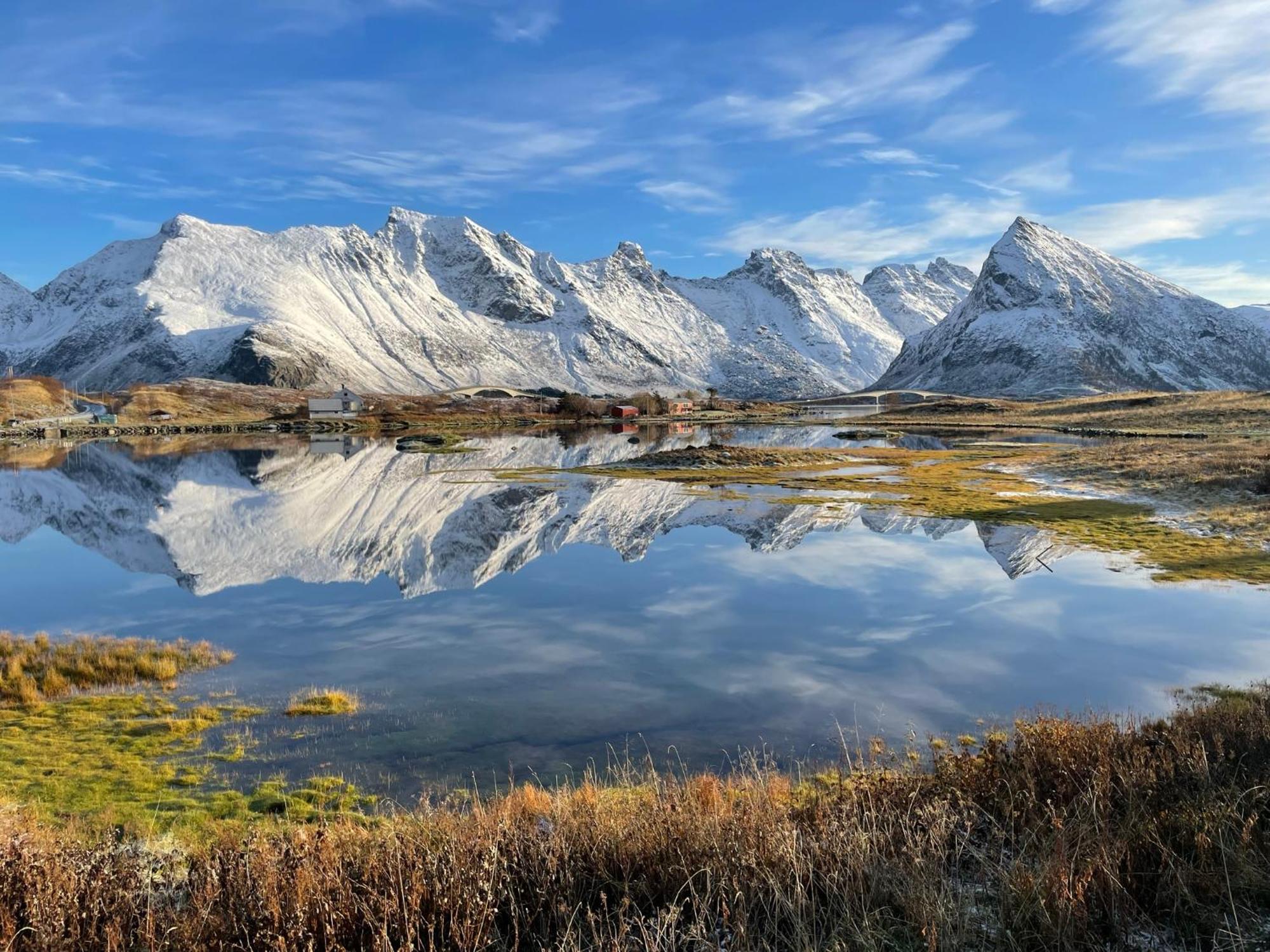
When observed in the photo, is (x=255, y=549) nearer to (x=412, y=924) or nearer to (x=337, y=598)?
(x=337, y=598)

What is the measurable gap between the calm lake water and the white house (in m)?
134

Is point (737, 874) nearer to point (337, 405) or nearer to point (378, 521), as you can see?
point (378, 521)

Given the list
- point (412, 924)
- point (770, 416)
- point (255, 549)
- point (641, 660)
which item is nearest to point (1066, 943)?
point (412, 924)

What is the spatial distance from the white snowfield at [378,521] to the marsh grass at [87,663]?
767cm

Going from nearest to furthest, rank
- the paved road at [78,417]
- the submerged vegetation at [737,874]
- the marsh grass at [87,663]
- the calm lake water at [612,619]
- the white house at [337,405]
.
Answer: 1. the submerged vegetation at [737,874]
2. the calm lake water at [612,619]
3. the marsh grass at [87,663]
4. the paved road at [78,417]
5. the white house at [337,405]

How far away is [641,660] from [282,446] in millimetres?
98560

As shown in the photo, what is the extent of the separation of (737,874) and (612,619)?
16.7 metres

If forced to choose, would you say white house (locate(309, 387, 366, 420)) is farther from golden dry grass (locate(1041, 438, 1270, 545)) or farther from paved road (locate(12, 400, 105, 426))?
golden dry grass (locate(1041, 438, 1270, 545))

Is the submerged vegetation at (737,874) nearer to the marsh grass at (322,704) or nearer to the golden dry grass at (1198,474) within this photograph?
the marsh grass at (322,704)

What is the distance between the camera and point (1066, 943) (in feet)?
20.4

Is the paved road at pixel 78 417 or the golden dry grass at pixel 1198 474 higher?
the paved road at pixel 78 417

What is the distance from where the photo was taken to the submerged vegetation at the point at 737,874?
21.5ft

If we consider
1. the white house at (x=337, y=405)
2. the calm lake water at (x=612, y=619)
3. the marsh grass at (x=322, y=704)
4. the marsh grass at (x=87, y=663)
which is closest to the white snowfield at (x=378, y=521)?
the calm lake water at (x=612, y=619)

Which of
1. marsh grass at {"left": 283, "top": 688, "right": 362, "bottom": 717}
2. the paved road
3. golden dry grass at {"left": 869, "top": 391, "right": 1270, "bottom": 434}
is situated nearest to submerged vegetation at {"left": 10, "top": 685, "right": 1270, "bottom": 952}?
marsh grass at {"left": 283, "top": 688, "right": 362, "bottom": 717}
